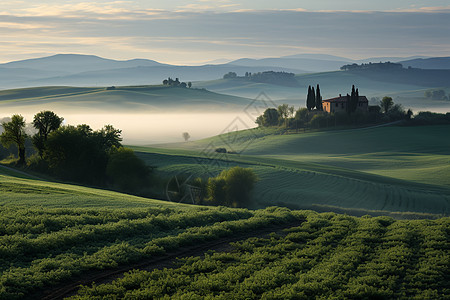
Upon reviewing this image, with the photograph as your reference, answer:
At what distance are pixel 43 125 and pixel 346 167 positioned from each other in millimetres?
60939

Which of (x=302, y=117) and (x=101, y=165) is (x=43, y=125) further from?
(x=302, y=117)

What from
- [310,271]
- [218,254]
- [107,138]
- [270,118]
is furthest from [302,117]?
[310,271]

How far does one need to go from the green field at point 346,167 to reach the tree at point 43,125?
1743 cm

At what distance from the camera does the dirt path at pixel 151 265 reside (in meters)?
14.1

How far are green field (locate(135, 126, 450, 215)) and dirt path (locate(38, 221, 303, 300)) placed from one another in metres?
31.7

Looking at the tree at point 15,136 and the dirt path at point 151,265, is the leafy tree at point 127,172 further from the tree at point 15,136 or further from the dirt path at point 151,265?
the dirt path at point 151,265

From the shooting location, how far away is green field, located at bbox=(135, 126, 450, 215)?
56.5 meters

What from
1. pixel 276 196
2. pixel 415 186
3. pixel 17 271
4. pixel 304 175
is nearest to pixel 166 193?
pixel 276 196

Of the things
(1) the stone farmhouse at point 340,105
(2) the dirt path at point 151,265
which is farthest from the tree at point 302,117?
(2) the dirt path at point 151,265

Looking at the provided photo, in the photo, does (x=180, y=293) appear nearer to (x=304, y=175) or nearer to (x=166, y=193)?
(x=166, y=193)

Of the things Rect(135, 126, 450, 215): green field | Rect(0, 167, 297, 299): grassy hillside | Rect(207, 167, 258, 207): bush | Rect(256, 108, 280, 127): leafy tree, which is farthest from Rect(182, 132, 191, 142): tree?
Rect(0, 167, 297, 299): grassy hillside

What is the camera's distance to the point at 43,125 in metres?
77.1

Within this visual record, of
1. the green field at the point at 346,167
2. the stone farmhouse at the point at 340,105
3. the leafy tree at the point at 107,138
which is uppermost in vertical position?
the stone farmhouse at the point at 340,105

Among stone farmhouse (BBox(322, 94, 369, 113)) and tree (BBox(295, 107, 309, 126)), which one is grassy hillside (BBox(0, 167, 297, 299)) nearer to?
tree (BBox(295, 107, 309, 126))
